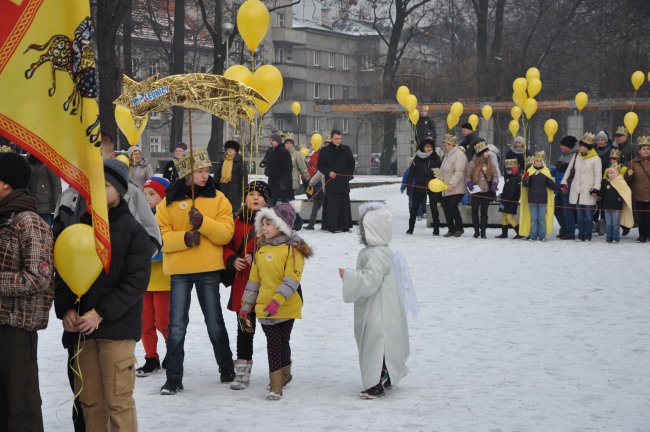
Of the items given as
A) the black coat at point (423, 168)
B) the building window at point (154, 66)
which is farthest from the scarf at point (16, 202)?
the building window at point (154, 66)

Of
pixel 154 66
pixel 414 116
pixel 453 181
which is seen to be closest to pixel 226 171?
pixel 453 181

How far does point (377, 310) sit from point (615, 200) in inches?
423

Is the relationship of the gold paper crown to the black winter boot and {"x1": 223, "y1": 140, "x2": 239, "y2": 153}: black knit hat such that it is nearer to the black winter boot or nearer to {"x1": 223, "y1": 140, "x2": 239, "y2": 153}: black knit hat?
{"x1": 223, "y1": 140, "x2": 239, "y2": 153}: black knit hat

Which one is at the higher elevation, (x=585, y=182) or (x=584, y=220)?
(x=585, y=182)

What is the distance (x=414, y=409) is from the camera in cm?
714

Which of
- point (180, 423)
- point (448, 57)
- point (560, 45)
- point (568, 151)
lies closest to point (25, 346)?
point (180, 423)

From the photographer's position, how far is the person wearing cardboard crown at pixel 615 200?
1727cm

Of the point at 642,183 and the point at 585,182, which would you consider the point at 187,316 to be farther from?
the point at 642,183

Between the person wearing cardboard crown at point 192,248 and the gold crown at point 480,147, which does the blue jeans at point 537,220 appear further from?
the person wearing cardboard crown at point 192,248

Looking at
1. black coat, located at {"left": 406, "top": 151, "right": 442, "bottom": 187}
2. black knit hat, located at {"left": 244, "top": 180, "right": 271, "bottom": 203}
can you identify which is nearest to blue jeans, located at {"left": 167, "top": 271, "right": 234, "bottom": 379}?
black knit hat, located at {"left": 244, "top": 180, "right": 271, "bottom": 203}

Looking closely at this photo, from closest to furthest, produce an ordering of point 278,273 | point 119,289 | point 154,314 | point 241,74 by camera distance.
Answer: point 119,289
point 278,273
point 154,314
point 241,74

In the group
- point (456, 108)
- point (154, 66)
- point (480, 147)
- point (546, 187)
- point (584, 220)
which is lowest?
point (584, 220)

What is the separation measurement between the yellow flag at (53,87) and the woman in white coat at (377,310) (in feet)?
9.76

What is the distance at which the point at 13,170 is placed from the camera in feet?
17.4
